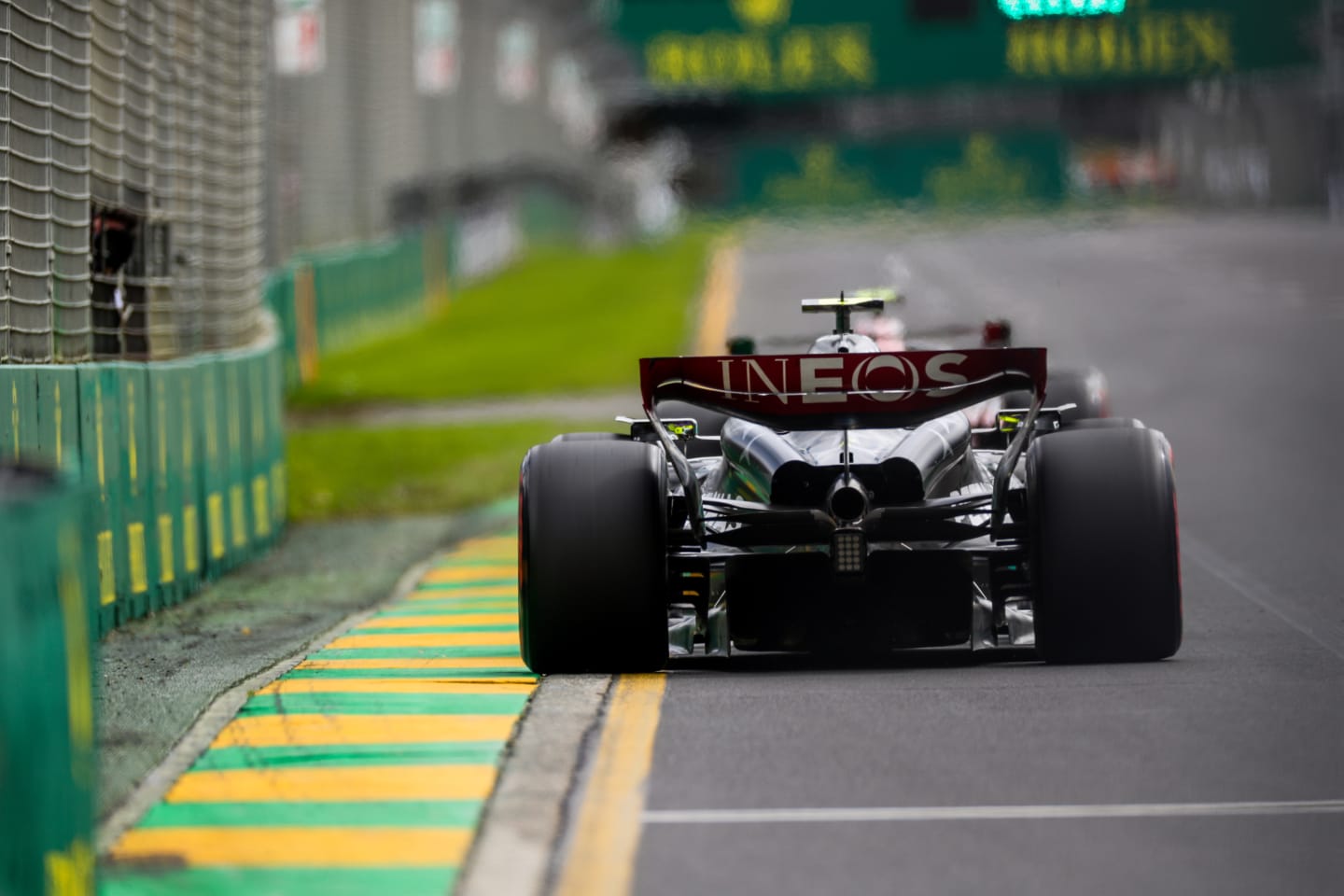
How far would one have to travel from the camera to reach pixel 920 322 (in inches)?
1270

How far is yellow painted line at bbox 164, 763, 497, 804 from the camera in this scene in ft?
21.7

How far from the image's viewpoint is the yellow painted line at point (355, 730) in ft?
24.5

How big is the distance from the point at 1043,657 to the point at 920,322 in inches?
933

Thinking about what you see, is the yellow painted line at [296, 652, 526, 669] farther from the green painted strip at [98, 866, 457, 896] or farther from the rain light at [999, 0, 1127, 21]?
the rain light at [999, 0, 1127, 21]

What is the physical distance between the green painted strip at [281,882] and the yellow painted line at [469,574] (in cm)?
734

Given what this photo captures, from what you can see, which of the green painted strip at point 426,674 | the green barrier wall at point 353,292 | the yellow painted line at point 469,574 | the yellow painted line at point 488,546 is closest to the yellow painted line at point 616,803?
the green painted strip at point 426,674

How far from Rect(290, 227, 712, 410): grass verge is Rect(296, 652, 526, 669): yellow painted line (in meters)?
15.9

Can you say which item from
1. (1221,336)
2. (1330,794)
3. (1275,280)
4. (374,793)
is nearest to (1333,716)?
(1330,794)

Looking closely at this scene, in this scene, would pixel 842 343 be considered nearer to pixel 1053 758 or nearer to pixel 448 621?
pixel 448 621

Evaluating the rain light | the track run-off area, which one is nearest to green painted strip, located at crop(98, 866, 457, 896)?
the track run-off area

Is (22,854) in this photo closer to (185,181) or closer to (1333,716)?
(1333,716)

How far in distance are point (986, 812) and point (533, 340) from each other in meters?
27.0

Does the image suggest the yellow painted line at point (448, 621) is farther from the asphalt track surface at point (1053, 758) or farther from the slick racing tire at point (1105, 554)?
the slick racing tire at point (1105, 554)

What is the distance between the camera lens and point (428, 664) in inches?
370
